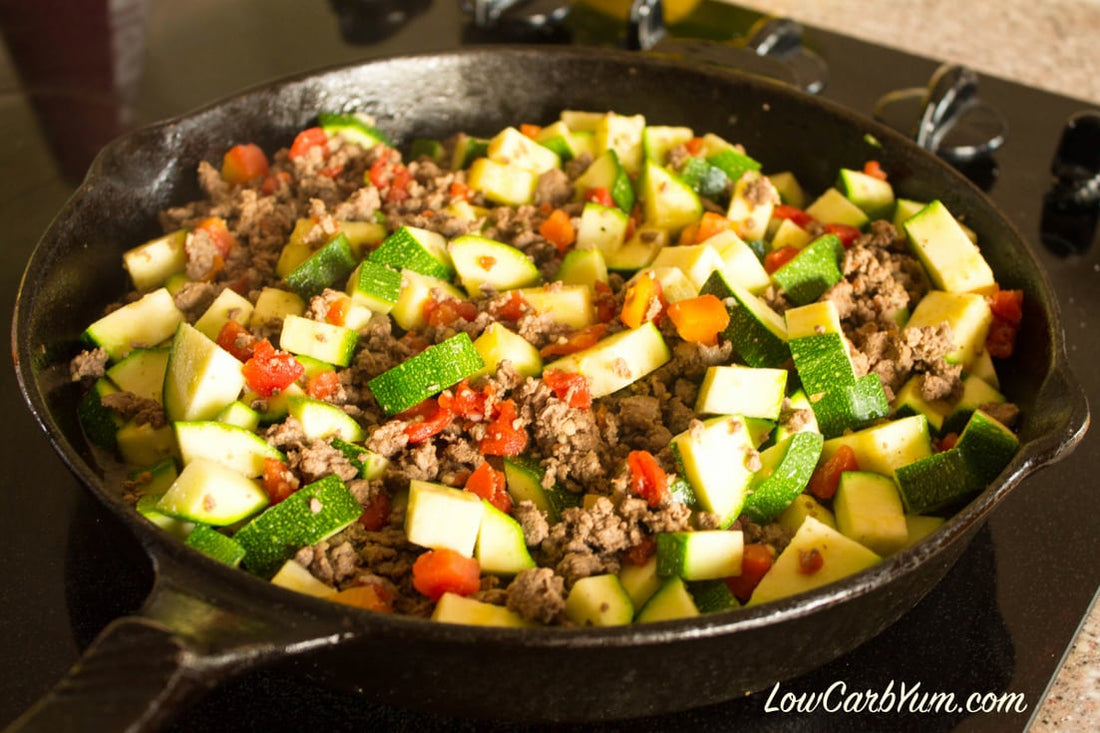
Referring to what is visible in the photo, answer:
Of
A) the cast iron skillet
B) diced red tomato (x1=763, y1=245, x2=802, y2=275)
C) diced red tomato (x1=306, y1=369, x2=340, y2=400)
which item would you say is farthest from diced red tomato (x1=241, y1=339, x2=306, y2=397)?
diced red tomato (x1=763, y1=245, x2=802, y2=275)

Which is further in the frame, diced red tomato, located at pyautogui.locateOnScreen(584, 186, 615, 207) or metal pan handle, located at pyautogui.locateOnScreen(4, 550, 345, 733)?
diced red tomato, located at pyautogui.locateOnScreen(584, 186, 615, 207)

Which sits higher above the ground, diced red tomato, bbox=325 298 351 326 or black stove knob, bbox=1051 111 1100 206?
diced red tomato, bbox=325 298 351 326

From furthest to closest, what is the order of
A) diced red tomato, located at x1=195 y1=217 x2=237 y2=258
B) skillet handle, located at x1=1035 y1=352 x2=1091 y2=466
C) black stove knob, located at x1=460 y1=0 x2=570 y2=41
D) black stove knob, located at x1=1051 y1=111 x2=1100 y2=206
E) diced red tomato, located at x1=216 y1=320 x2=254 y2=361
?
black stove knob, located at x1=460 y1=0 x2=570 y2=41 → black stove knob, located at x1=1051 y1=111 x2=1100 y2=206 → diced red tomato, located at x1=195 y1=217 x2=237 y2=258 → diced red tomato, located at x1=216 y1=320 x2=254 y2=361 → skillet handle, located at x1=1035 y1=352 x2=1091 y2=466

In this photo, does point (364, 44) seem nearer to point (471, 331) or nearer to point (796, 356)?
point (471, 331)

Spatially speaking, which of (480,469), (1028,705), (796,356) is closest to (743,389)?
(796,356)

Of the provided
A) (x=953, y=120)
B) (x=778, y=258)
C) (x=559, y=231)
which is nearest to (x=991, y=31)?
(x=953, y=120)

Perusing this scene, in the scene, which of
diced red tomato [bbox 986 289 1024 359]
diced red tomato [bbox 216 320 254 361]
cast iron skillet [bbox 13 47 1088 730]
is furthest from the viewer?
diced red tomato [bbox 986 289 1024 359]

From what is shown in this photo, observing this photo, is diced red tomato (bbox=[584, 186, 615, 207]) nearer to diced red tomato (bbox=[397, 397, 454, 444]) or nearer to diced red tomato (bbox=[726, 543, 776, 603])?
diced red tomato (bbox=[397, 397, 454, 444])

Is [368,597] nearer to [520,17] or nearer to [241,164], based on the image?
[241,164]
